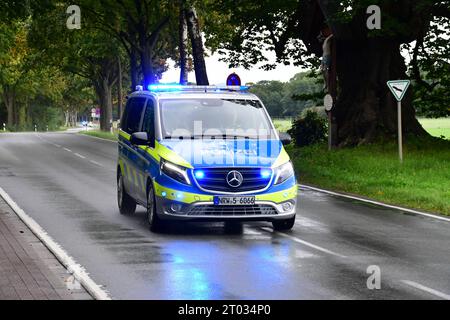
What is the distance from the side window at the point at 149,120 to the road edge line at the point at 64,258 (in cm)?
220

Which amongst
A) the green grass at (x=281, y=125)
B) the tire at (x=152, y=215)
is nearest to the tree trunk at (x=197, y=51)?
the green grass at (x=281, y=125)

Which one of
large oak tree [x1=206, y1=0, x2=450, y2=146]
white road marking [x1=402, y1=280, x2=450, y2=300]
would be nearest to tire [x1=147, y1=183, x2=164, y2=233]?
white road marking [x1=402, y1=280, x2=450, y2=300]

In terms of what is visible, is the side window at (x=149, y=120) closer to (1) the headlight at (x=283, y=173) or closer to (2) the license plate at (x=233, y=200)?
(2) the license plate at (x=233, y=200)

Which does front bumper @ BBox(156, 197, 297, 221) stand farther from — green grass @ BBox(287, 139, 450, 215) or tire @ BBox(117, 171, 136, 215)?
green grass @ BBox(287, 139, 450, 215)

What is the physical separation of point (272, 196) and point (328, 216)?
3122 mm

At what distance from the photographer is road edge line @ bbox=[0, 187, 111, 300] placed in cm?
884

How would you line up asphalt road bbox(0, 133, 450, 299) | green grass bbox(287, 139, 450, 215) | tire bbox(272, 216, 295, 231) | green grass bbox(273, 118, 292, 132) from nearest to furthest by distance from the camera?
asphalt road bbox(0, 133, 450, 299)
tire bbox(272, 216, 295, 231)
green grass bbox(287, 139, 450, 215)
green grass bbox(273, 118, 292, 132)

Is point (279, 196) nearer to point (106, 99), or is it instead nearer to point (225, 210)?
point (225, 210)

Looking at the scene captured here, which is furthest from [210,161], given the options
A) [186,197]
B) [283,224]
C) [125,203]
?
[125,203]

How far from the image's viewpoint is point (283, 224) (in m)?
13.6

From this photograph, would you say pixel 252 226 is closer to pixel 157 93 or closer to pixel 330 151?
pixel 157 93

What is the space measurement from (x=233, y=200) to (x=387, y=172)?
11231 mm

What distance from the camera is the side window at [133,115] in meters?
15.2
